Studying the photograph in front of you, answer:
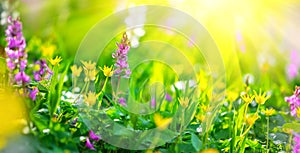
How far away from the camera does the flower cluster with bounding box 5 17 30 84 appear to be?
1616 millimetres

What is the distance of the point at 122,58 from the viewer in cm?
169

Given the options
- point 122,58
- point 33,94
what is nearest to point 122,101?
point 122,58

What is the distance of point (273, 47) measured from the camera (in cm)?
360

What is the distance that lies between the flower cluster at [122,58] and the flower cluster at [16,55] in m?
0.28

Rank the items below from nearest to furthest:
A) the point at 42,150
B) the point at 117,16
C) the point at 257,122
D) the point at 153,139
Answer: the point at 42,150, the point at 153,139, the point at 257,122, the point at 117,16

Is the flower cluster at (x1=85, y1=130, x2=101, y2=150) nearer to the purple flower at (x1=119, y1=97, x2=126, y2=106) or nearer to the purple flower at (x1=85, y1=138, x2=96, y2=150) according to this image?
the purple flower at (x1=85, y1=138, x2=96, y2=150)

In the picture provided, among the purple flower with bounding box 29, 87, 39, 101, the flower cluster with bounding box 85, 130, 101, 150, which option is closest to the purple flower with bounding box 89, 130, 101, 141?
the flower cluster with bounding box 85, 130, 101, 150

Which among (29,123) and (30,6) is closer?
(29,123)

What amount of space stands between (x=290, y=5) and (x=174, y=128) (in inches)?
94.7

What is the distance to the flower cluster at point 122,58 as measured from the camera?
166cm

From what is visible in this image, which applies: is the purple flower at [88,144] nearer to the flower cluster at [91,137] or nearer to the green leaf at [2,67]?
the flower cluster at [91,137]

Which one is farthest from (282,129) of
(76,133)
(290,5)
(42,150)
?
(290,5)

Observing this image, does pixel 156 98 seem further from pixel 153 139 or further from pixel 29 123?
pixel 29 123

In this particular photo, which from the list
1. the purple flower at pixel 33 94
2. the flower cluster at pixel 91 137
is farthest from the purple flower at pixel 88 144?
the purple flower at pixel 33 94
